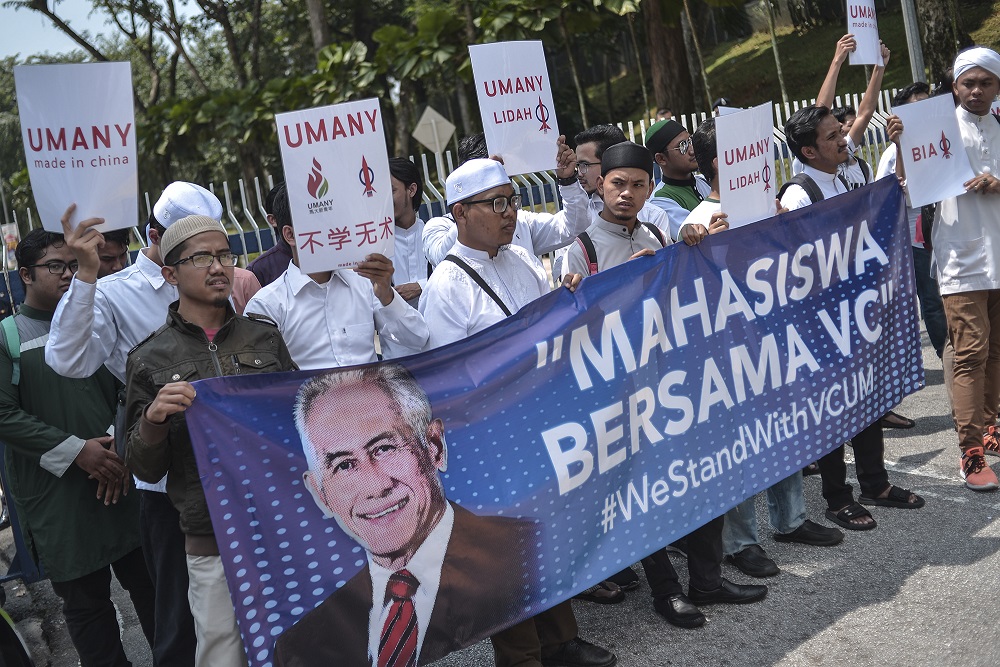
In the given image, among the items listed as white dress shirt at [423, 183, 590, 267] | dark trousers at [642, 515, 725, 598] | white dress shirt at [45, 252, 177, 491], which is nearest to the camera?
white dress shirt at [45, 252, 177, 491]

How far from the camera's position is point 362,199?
3.71 m

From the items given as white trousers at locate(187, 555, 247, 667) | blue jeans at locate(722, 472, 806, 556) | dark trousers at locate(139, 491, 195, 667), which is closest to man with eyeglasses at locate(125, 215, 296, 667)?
white trousers at locate(187, 555, 247, 667)

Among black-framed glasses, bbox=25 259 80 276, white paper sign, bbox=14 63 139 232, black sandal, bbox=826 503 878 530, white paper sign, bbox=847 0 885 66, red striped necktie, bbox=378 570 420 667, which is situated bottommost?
black sandal, bbox=826 503 878 530

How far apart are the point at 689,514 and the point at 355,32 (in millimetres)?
34986

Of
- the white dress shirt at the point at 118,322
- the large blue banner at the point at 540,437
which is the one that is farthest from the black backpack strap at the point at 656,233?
the white dress shirt at the point at 118,322

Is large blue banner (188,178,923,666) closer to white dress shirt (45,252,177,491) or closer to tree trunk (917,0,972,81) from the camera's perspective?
white dress shirt (45,252,177,491)

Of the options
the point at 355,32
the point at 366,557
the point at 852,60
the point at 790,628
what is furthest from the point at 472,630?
the point at 355,32

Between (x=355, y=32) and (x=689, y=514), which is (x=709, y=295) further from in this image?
(x=355, y=32)

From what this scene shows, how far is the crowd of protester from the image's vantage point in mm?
3666

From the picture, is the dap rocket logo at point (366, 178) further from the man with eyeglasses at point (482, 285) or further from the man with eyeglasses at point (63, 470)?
the man with eyeglasses at point (63, 470)

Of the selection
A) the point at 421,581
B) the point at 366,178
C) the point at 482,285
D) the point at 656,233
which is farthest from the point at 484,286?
the point at 421,581

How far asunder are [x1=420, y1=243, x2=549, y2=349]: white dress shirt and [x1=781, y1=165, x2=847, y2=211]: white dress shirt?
186 centimetres

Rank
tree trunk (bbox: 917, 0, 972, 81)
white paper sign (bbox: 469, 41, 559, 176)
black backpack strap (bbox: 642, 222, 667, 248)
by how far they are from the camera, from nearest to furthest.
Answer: black backpack strap (bbox: 642, 222, 667, 248) < white paper sign (bbox: 469, 41, 559, 176) < tree trunk (bbox: 917, 0, 972, 81)

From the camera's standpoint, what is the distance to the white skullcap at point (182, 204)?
4.43 metres
